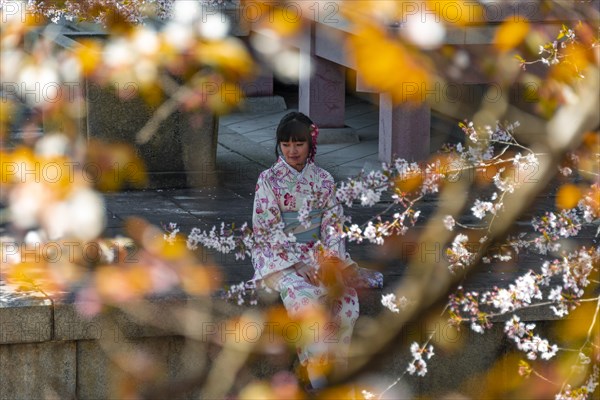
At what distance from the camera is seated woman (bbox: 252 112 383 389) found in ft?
17.9

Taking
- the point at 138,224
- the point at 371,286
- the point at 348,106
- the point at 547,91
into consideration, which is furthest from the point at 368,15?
the point at 348,106

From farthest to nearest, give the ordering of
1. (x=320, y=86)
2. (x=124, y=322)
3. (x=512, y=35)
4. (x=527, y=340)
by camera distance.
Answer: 1. (x=320, y=86)
2. (x=124, y=322)
3. (x=527, y=340)
4. (x=512, y=35)

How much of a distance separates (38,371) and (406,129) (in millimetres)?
4824

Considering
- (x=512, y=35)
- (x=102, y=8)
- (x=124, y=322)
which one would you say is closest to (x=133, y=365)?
(x=124, y=322)

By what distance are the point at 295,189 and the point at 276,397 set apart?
107 centimetres

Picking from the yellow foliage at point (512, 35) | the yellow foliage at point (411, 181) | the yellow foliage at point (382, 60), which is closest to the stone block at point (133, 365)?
the yellow foliage at point (411, 181)

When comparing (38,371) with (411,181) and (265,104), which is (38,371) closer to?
(411,181)

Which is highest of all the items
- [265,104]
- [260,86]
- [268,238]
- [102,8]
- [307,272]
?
[102,8]

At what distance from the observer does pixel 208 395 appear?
19.0 feet

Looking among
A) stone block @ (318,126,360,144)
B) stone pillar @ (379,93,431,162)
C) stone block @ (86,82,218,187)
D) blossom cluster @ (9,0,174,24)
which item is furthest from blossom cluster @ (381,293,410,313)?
stone block @ (318,126,360,144)

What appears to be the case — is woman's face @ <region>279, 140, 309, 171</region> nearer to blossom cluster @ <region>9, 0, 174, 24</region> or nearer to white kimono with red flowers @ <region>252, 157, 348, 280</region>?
white kimono with red flowers @ <region>252, 157, 348, 280</region>

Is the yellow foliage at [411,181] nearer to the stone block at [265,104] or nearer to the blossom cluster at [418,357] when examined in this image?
the blossom cluster at [418,357]

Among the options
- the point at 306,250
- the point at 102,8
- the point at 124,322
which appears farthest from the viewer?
the point at 102,8

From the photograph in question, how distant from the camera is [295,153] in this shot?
19.0 feet
